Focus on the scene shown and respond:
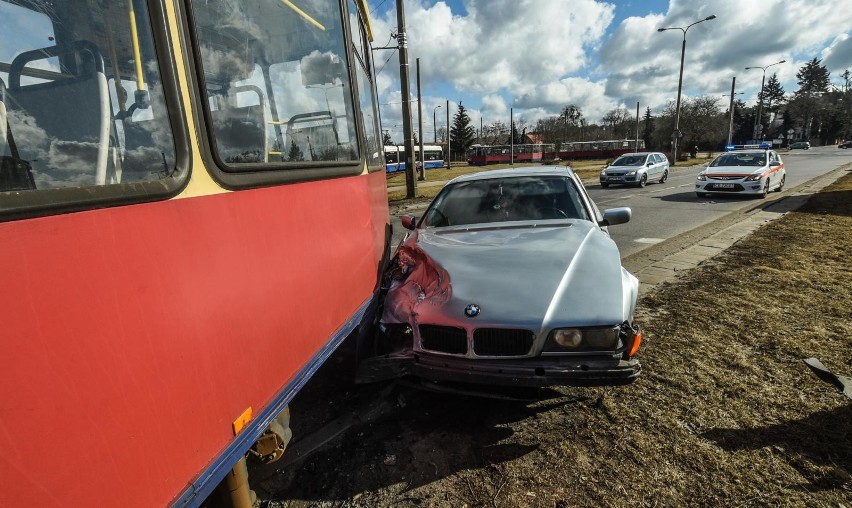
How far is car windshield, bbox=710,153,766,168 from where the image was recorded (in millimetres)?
14659

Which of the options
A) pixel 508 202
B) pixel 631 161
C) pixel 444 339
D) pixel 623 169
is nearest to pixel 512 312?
pixel 444 339

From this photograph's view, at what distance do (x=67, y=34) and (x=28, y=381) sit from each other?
0.90 m

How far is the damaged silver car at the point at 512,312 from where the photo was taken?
2.50 m

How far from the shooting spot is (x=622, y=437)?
103 inches

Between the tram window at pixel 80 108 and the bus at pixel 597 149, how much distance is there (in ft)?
215

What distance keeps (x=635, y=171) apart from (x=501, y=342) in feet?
65.5

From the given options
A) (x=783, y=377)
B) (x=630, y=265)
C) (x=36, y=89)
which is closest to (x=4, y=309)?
(x=36, y=89)

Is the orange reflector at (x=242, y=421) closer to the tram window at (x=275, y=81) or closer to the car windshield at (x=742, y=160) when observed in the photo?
the tram window at (x=275, y=81)

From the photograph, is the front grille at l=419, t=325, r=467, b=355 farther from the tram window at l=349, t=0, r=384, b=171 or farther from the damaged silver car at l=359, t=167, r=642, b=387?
the tram window at l=349, t=0, r=384, b=171

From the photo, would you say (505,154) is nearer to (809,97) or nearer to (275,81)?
(275,81)

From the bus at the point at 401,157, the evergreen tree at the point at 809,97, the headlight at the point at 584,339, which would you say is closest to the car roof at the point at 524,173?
the headlight at the point at 584,339

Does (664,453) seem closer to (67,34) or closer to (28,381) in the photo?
(28,381)

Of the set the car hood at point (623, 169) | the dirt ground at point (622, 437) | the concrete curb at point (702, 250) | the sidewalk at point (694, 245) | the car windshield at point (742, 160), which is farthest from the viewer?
the car hood at point (623, 169)

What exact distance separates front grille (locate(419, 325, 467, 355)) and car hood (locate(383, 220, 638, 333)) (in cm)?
5
